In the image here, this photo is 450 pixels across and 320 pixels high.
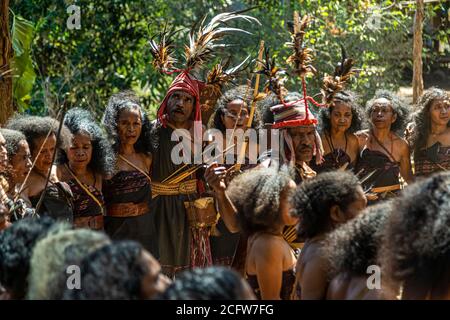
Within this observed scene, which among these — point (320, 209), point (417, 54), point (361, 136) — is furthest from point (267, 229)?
point (417, 54)

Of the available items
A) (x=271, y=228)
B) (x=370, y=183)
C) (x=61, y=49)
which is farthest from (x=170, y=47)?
(x=61, y=49)

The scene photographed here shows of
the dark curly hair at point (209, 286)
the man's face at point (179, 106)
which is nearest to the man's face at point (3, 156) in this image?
the man's face at point (179, 106)

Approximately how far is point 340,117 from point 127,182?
2.01 metres

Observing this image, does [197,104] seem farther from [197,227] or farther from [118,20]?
[118,20]

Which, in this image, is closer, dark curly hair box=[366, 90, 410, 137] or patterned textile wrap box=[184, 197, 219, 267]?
patterned textile wrap box=[184, 197, 219, 267]

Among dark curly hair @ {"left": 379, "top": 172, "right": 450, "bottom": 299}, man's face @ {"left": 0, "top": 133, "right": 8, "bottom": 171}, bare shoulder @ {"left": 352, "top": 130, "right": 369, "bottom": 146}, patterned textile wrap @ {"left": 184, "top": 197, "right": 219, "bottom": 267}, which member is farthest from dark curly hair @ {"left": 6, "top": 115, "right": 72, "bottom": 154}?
dark curly hair @ {"left": 379, "top": 172, "right": 450, "bottom": 299}

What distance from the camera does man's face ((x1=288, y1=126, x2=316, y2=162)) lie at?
586 centimetres

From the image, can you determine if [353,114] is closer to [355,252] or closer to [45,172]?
[45,172]

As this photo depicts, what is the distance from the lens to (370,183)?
24.3 feet

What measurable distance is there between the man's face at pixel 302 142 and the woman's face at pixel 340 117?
5.21 ft

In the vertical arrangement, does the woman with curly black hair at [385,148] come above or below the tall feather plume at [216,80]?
below

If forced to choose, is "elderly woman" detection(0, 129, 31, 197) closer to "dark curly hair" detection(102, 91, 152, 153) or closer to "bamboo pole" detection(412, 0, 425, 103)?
"dark curly hair" detection(102, 91, 152, 153)

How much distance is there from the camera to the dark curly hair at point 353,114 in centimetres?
747

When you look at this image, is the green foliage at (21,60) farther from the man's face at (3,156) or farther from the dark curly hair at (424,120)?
the dark curly hair at (424,120)
